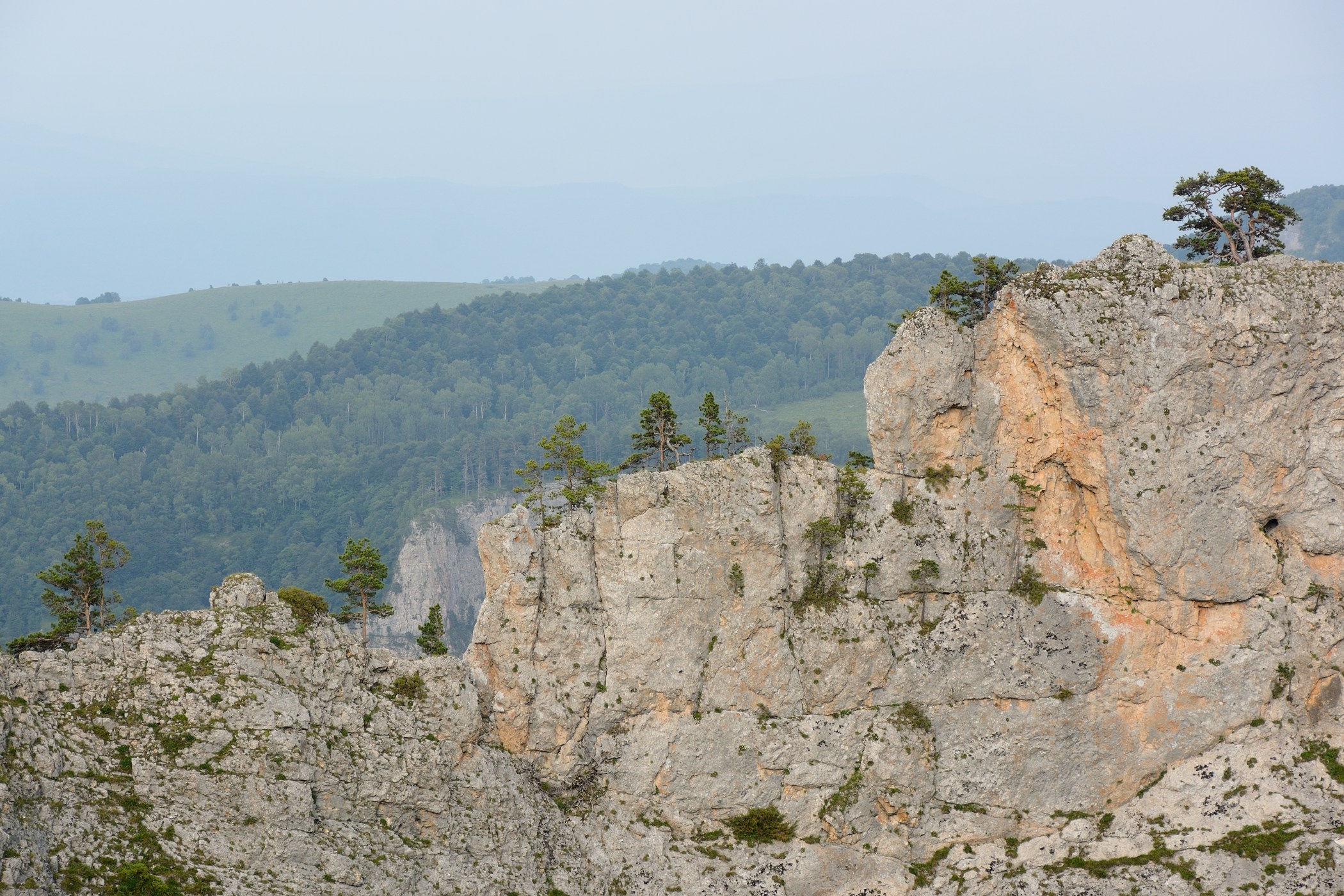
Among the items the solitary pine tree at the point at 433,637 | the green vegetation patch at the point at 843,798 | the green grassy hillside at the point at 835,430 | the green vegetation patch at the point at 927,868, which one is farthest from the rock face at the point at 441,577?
the green vegetation patch at the point at 927,868

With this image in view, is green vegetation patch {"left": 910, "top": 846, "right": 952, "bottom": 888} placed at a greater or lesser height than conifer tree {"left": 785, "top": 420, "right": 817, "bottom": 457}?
lesser

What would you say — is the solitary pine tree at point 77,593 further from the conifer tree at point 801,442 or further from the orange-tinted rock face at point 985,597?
the conifer tree at point 801,442

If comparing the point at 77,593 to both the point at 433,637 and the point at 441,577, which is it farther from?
the point at 441,577

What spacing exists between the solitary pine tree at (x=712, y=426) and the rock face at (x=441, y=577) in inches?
3437

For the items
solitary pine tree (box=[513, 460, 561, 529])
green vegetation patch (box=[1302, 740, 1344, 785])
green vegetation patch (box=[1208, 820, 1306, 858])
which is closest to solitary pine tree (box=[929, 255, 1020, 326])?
solitary pine tree (box=[513, 460, 561, 529])

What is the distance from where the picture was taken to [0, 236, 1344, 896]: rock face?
60.5 meters

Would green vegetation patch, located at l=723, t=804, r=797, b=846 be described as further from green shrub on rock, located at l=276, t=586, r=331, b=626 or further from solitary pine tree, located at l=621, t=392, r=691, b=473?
green shrub on rock, located at l=276, t=586, r=331, b=626

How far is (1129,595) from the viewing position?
64.0 meters

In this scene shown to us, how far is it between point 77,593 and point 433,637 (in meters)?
19.5

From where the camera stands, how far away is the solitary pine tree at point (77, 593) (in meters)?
62.9

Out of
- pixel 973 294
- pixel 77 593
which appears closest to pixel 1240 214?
pixel 973 294

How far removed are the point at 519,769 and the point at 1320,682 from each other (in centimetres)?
4293

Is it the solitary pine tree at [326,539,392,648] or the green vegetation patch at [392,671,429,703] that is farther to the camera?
the solitary pine tree at [326,539,392,648]

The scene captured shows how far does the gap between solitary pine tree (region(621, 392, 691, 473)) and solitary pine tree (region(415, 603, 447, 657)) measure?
47.5ft
